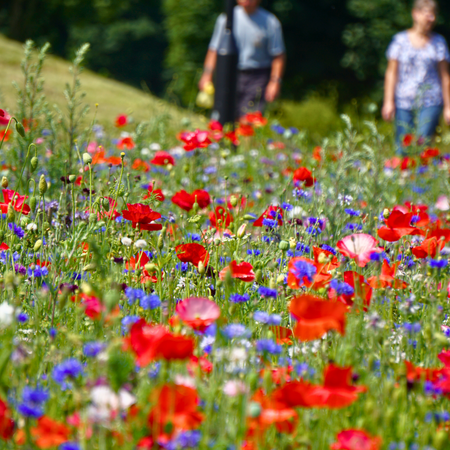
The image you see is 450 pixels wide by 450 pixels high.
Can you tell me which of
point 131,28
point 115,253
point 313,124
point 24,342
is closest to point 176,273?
point 115,253

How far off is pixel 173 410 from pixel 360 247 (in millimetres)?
876

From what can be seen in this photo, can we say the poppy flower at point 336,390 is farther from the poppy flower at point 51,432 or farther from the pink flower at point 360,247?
the pink flower at point 360,247

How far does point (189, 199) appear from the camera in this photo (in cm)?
206

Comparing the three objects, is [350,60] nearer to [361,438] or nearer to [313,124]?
[313,124]

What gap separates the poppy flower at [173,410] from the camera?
91cm

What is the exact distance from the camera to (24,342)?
1.43 m

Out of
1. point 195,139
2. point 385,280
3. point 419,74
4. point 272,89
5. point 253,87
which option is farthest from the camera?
point 253,87

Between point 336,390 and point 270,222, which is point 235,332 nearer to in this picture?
point 336,390

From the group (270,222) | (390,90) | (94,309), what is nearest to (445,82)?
(390,90)

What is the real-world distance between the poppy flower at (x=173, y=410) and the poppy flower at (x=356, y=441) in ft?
0.80

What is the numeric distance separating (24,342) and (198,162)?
2.20m

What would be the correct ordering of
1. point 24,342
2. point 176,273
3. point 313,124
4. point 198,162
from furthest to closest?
point 313,124, point 198,162, point 176,273, point 24,342

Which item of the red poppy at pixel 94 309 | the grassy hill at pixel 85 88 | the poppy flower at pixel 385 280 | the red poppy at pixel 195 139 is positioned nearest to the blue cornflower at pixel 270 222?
the poppy flower at pixel 385 280

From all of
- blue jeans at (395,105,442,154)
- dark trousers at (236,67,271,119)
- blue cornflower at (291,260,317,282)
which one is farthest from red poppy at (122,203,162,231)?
dark trousers at (236,67,271,119)
